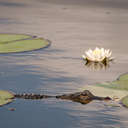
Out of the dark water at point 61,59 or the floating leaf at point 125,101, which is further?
the floating leaf at point 125,101

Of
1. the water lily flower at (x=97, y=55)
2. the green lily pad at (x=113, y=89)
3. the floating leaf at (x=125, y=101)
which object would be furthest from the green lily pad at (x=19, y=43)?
the floating leaf at (x=125, y=101)

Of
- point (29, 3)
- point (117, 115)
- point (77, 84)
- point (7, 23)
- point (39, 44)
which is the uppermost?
point (29, 3)

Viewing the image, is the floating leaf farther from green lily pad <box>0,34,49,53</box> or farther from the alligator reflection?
green lily pad <box>0,34,49,53</box>

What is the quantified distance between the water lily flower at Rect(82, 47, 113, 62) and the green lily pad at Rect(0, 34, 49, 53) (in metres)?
0.74

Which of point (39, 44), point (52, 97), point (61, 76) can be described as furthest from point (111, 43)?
point (52, 97)

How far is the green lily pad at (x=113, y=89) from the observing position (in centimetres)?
504

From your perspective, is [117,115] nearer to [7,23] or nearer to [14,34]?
[14,34]

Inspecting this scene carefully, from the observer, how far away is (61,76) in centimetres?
576

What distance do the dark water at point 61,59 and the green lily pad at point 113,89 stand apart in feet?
0.49

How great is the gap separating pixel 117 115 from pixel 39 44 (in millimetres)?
2691

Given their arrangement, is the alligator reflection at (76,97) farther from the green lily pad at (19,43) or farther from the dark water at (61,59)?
the green lily pad at (19,43)

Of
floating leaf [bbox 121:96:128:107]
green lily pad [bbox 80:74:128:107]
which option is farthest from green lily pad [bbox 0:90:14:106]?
floating leaf [bbox 121:96:128:107]

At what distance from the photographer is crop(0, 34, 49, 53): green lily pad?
270 inches

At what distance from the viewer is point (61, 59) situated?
6.51 meters
